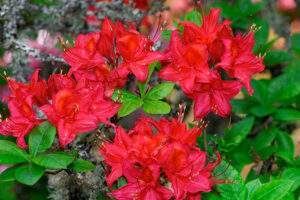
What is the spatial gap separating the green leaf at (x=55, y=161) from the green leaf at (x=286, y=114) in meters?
0.83

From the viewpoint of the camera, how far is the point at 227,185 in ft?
3.25

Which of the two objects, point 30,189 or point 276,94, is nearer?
point 276,94

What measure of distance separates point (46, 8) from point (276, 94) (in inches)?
39.6

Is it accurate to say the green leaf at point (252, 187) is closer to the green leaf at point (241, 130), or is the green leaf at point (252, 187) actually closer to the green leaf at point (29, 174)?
the green leaf at point (241, 130)

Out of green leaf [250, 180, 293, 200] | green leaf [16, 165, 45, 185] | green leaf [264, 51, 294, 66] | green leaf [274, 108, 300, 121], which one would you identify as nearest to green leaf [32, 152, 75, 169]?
green leaf [16, 165, 45, 185]

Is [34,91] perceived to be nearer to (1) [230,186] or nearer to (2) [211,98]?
(2) [211,98]

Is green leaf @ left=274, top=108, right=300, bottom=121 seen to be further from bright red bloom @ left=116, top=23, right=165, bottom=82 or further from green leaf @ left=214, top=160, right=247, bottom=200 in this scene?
bright red bloom @ left=116, top=23, right=165, bottom=82

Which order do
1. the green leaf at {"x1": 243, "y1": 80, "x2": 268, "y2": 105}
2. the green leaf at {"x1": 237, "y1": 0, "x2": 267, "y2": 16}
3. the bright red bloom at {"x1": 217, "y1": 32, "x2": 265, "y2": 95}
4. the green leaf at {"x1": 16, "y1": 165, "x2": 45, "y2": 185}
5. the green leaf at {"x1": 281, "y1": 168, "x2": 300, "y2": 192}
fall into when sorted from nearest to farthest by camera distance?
the green leaf at {"x1": 16, "y1": 165, "x2": 45, "y2": 185} → the bright red bloom at {"x1": 217, "y1": 32, "x2": 265, "y2": 95} → the green leaf at {"x1": 281, "y1": 168, "x2": 300, "y2": 192} → the green leaf at {"x1": 243, "y1": 80, "x2": 268, "y2": 105} → the green leaf at {"x1": 237, "y1": 0, "x2": 267, "y2": 16}

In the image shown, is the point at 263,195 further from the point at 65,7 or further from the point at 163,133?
the point at 65,7

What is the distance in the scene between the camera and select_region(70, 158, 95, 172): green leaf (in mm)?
948

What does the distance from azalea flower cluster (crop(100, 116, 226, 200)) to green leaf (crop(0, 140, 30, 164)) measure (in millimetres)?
193

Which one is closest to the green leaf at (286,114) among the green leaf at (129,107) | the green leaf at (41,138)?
the green leaf at (129,107)

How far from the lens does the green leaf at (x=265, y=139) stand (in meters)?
1.36

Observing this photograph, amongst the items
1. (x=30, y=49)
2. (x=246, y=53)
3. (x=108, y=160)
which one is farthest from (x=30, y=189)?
(x=246, y=53)
